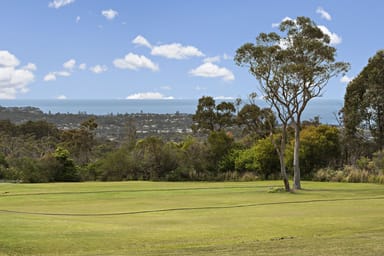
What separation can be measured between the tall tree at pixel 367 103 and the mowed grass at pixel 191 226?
16241 millimetres

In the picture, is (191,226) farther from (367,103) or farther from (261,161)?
(367,103)

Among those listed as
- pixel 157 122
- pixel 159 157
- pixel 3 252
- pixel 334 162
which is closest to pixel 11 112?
pixel 157 122

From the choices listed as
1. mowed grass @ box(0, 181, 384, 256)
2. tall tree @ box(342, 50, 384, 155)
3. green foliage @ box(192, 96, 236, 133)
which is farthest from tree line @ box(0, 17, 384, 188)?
mowed grass @ box(0, 181, 384, 256)

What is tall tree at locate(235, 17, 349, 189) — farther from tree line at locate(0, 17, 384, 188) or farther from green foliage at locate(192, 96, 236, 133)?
green foliage at locate(192, 96, 236, 133)

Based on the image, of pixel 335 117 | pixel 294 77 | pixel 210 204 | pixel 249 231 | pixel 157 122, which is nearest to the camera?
pixel 249 231

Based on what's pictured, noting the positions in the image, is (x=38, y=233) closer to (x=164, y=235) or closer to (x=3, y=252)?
(x=3, y=252)

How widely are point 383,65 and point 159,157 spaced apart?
16696 millimetres

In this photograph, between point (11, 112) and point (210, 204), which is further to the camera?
point (11, 112)

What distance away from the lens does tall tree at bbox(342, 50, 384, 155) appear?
34.1 meters

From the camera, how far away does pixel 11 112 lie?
106 meters

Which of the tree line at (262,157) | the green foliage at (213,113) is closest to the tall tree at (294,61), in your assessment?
the tree line at (262,157)

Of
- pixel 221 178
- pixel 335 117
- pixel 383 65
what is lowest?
pixel 221 178

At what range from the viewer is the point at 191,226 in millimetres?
12445

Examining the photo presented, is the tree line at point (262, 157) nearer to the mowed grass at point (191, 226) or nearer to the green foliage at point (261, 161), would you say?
the green foliage at point (261, 161)
